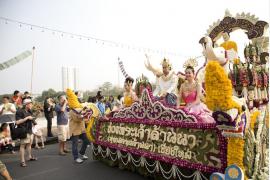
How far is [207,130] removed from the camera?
4281 mm

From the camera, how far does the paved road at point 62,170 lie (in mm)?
5762

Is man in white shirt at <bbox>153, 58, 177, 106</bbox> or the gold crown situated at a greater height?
the gold crown

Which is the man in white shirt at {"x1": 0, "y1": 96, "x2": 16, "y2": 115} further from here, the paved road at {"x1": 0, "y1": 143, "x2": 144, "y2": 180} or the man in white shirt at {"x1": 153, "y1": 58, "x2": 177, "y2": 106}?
the man in white shirt at {"x1": 153, "y1": 58, "x2": 177, "y2": 106}

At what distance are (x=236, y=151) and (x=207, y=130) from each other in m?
0.62

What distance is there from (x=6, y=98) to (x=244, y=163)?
7.68 metres

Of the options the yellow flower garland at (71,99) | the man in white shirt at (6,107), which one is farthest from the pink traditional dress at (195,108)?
the man in white shirt at (6,107)

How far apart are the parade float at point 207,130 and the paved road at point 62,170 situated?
267mm

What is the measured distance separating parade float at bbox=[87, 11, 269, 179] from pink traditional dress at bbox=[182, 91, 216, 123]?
8.5 inches

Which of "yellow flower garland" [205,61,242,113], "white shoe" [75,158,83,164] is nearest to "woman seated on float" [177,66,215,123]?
"yellow flower garland" [205,61,242,113]

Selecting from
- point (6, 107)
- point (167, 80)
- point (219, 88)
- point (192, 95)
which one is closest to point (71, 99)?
point (167, 80)

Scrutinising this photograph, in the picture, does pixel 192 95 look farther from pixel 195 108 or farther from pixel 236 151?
pixel 236 151

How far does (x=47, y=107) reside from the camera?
10.1 m

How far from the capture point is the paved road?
5.76 metres

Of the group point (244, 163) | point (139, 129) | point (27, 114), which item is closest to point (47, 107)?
point (27, 114)
